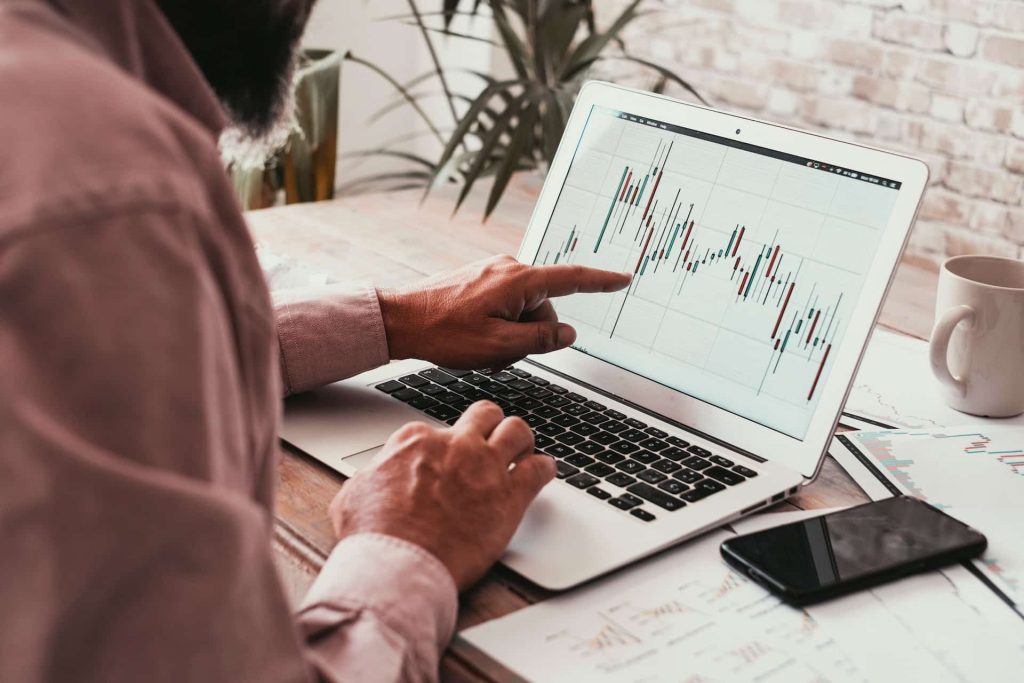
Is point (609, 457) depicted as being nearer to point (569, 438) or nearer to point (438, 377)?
point (569, 438)

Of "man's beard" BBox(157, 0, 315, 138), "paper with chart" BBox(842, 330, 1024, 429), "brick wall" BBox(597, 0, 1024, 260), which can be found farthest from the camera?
"brick wall" BBox(597, 0, 1024, 260)

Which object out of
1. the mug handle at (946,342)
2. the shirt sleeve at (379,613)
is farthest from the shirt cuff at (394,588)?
the mug handle at (946,342)

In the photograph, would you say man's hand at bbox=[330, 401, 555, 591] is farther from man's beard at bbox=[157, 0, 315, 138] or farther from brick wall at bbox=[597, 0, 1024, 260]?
brick wall at bbox=[597, 0, 1024, 260]

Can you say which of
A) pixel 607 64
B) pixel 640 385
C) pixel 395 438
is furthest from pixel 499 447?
pixel 607 64

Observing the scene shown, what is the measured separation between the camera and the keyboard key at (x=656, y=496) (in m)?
0.81

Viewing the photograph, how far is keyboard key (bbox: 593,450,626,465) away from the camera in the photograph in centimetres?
89

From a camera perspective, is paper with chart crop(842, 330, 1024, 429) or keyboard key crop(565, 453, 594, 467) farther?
paper with chart crop(842, 330, 1024, 429)

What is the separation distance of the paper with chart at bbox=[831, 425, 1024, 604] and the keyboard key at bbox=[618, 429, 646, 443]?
179 millimetres

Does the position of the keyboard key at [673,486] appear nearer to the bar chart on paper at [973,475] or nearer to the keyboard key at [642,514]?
the keyboard key at [642,514]

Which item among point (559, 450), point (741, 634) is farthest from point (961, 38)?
point (741, 634)

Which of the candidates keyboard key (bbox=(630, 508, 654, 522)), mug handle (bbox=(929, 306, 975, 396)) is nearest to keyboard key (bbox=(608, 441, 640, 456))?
keyboard key (bbox=(630, 508, 654, 522))

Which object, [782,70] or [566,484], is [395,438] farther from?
[782,70]

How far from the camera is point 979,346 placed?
3.39 ft

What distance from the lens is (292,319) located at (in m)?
1.01
